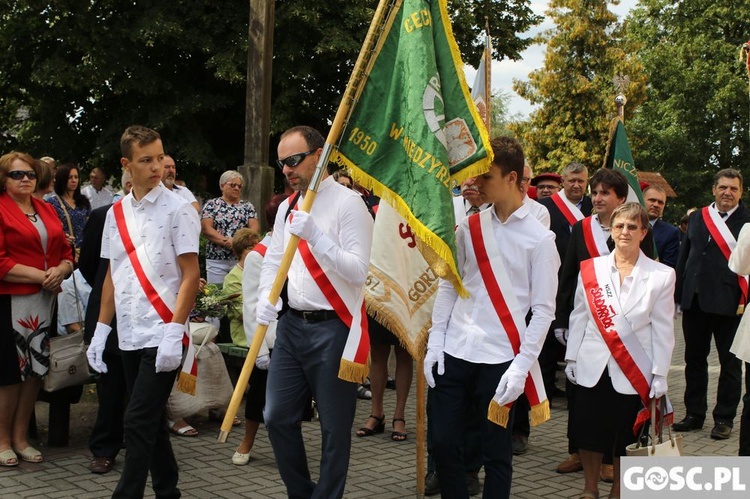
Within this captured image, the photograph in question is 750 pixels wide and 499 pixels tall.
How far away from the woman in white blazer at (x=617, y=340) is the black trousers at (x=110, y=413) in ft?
9.96

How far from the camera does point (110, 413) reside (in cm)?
634

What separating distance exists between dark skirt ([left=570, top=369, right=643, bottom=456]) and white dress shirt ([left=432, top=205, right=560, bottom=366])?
1.36m

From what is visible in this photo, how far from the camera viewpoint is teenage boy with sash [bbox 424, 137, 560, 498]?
14.6 ft

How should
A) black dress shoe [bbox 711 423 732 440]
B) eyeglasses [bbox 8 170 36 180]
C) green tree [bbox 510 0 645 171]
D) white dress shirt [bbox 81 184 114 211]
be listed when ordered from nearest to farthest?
eyeglasses [bbox 8 170 36 180]
black dress shoe [bbox 711 423 732 440]
white dress shirt [bbox 81 184 114 211]
green tree [bbox 510 0 645 171]

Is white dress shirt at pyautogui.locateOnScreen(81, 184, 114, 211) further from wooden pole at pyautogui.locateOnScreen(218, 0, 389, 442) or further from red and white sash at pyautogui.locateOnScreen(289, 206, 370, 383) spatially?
red and white sash at pyautogui.locateOnScreen(289, 206, 370, 383)

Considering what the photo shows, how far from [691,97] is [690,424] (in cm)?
3381

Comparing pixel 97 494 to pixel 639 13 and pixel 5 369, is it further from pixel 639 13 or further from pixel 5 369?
pixel 639 13

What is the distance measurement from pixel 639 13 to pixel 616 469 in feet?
126

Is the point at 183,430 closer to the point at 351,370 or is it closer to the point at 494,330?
the point at 351,370

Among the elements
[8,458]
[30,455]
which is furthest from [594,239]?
[8,458]

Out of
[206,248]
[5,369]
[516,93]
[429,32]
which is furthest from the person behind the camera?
[516,93]

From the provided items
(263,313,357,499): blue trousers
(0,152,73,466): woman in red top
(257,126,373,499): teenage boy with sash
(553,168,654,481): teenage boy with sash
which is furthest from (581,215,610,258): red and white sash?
(0,152,73,466): woman in red top

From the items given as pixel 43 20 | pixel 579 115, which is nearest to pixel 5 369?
pixel 43 20

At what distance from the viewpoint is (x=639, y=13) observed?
135 feet
